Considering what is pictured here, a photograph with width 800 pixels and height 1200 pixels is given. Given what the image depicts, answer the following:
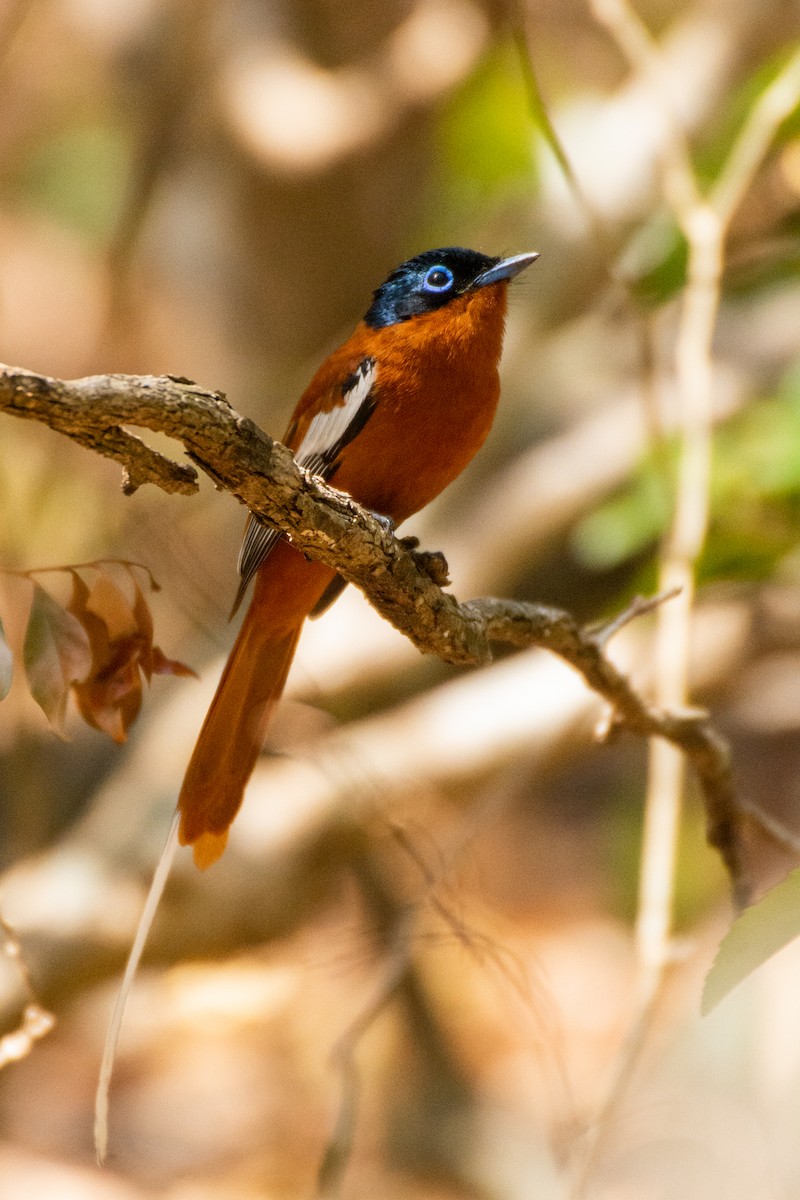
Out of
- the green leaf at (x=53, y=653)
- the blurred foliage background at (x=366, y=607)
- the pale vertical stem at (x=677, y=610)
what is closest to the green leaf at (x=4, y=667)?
the green leaf at (x=53, y=653)

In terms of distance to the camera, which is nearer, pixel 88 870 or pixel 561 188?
pixel 88 870

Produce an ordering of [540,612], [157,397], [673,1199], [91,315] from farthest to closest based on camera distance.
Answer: [91,315] < [673,1199] < [540,612] < [157,397]

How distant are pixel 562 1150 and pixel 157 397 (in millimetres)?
2182

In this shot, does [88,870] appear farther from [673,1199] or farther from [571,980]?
[571,980]

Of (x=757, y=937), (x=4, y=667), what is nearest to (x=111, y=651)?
(x=4, y=667)

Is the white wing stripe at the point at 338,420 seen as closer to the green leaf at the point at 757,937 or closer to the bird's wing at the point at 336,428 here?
the bird's wing at the point at 336,428

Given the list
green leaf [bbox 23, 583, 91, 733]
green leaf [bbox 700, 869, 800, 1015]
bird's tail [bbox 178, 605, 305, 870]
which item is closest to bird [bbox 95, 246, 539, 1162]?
bird's tail [bbox 178, 605, 305, 870]

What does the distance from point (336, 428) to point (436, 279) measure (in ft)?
1.57

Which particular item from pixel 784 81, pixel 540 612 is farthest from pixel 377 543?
pixel 784 81

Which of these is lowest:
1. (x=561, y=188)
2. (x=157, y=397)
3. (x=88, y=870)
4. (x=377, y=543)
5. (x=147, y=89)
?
(x=157, y=397)

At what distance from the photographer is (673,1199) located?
118 inches

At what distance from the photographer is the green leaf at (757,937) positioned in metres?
0.98

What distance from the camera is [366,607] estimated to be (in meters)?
4.29

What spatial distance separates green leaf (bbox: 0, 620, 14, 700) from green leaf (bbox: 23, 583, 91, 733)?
0.29 ft
